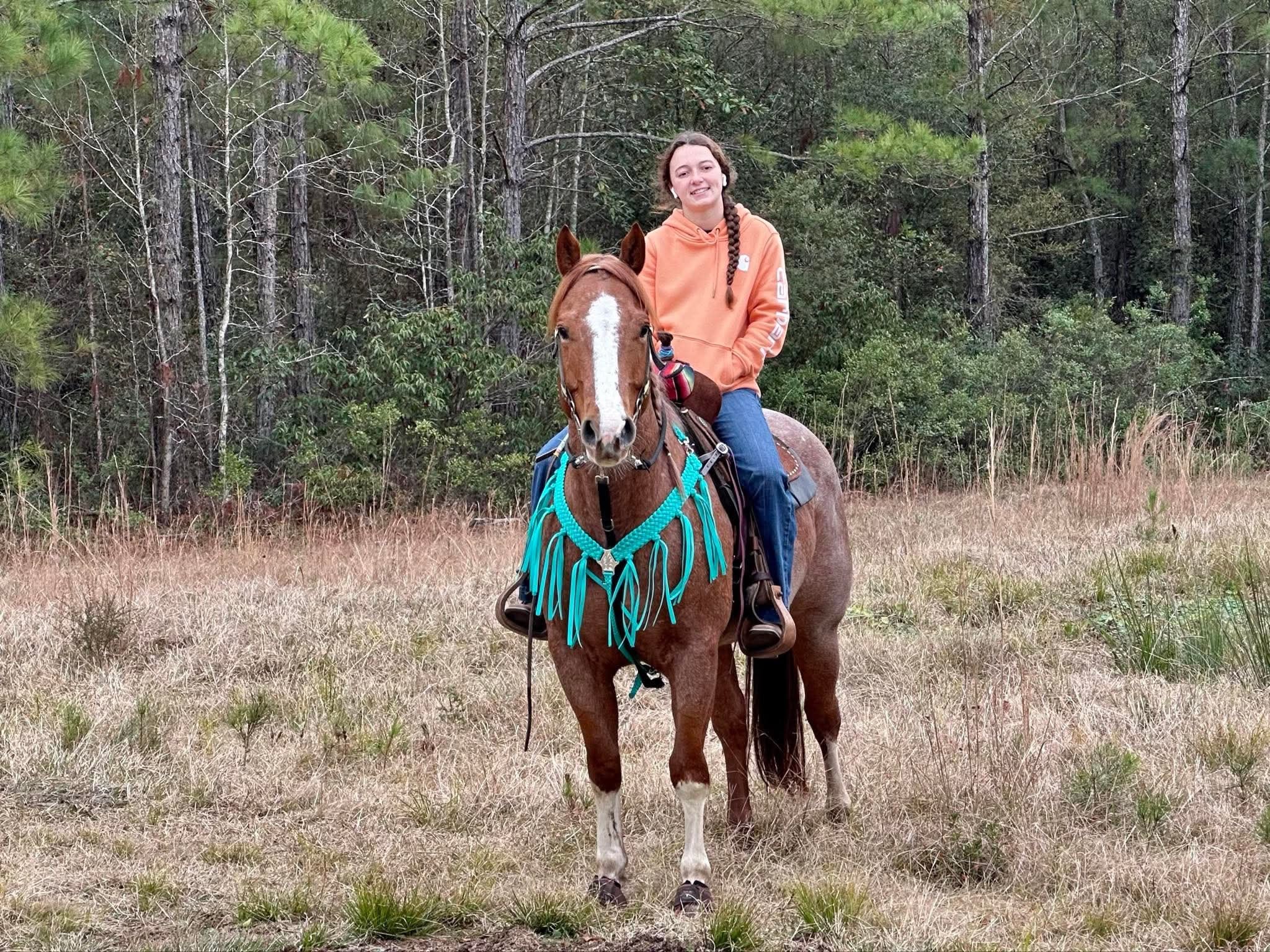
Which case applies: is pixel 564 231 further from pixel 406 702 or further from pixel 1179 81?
pixel 1179 81

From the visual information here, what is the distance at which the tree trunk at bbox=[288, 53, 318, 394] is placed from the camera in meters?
18.0

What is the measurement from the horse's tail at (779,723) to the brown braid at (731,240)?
1563 mm

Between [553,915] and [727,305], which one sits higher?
[727,305]

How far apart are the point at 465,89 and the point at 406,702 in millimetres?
11830

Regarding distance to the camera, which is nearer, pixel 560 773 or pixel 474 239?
pixel 560 773

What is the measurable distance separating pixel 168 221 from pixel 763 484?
11.1 meters

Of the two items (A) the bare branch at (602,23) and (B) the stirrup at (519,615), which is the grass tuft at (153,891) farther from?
(A) the bare branch at (602,23)

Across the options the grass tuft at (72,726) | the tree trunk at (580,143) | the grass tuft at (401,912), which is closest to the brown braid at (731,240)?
the grass tuft at (401,912)

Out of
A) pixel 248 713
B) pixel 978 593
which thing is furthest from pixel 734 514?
pixel 978 593

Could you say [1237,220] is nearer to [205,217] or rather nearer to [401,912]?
[205,217]

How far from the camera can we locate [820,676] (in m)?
5.39

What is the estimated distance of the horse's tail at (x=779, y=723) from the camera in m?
5.32

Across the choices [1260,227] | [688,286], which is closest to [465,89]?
[688,286]

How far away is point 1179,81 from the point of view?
81.4 ft
